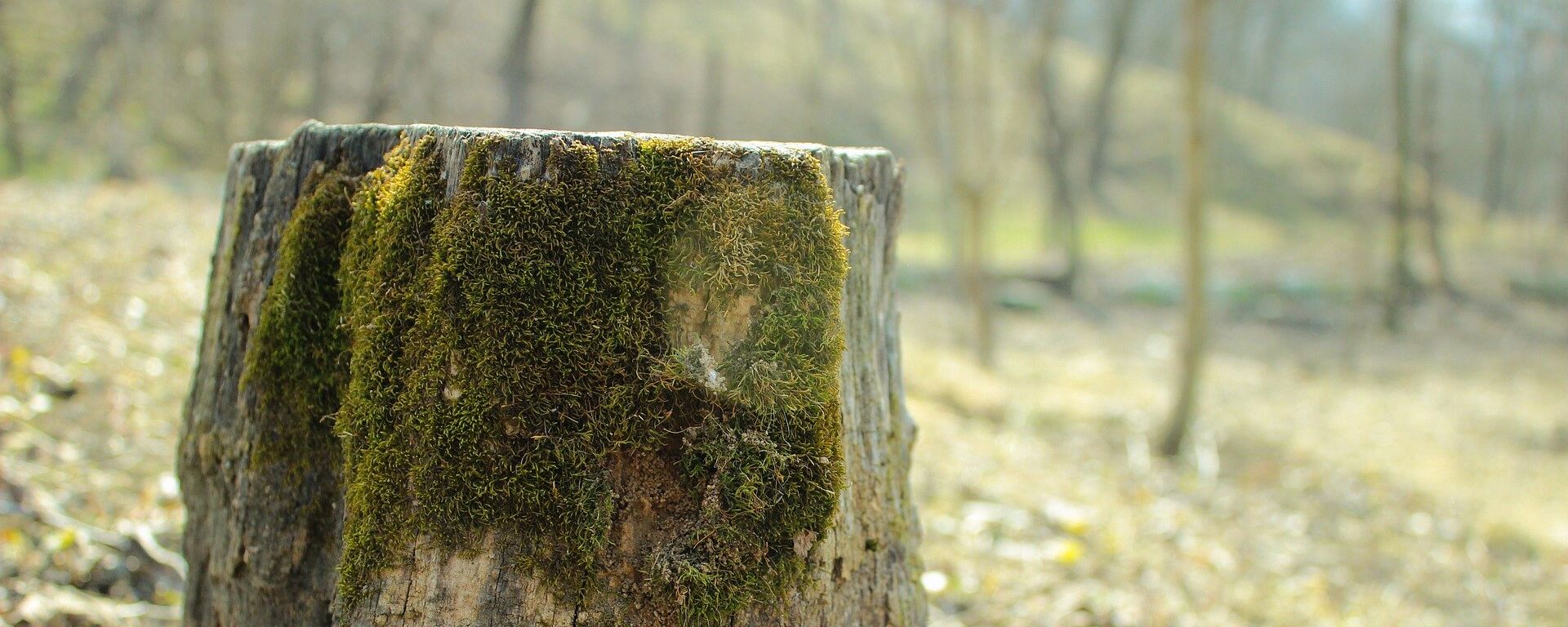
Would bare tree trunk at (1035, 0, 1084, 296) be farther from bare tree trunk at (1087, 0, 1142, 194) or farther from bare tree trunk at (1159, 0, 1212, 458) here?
bare tree trunk at (1159, 0, 1212, 458)

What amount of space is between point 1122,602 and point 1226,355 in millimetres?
14037

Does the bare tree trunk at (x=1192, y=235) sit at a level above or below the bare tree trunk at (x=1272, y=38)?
below

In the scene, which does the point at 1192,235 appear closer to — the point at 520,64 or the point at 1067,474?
the point at 1067,474

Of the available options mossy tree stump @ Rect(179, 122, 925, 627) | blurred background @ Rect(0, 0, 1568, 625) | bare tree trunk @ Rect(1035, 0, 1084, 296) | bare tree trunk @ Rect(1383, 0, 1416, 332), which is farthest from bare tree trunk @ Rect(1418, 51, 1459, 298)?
mossy tree stump @ Rect(179, 122, 925, 627)

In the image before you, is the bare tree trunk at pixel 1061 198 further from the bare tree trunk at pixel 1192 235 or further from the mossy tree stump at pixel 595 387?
the mossy tree stump at pixel 595 387

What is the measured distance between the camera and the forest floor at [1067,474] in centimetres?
421

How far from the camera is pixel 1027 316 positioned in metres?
20.5

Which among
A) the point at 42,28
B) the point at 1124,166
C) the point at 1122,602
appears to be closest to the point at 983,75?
the point at 1122,602

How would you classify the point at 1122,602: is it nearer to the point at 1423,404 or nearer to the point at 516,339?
the point at 516,339

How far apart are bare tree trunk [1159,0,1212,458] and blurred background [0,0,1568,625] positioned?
6 cm

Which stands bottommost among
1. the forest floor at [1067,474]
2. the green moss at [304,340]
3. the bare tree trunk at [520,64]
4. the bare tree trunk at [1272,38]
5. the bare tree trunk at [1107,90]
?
the forest floor at [1067,474]

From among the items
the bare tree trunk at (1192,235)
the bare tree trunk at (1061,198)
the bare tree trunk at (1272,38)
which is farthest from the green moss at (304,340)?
the bare tree trunk at (1272,38)

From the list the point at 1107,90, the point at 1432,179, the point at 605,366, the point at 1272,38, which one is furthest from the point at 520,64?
the point at 1272,38

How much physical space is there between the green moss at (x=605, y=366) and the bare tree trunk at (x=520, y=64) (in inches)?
315
